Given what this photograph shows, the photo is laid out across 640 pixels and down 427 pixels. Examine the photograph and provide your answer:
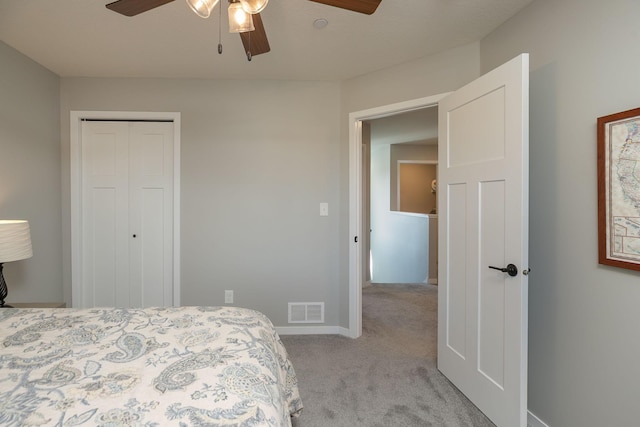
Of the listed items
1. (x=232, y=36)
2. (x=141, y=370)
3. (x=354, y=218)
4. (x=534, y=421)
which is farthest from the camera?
(x=354, y=218)

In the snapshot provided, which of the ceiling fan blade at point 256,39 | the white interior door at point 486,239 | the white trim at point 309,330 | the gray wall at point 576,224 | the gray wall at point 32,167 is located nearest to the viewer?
the gray wall at point 576,224

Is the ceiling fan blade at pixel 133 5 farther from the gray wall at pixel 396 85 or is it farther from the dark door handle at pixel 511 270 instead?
the dark door handle at pixel 511 270

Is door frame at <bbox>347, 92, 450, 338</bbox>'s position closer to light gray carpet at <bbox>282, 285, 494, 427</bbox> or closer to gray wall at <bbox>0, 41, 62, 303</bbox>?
light gray carpet at <bbox>282, 285, 494, 427</bbox>

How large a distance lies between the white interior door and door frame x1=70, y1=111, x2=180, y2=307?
2238mm

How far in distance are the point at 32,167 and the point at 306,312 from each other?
2.52m

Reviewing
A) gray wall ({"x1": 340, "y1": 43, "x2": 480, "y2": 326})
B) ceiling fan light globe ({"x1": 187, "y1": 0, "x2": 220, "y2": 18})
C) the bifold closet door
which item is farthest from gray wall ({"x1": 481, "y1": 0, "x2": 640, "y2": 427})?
the bifold closet door

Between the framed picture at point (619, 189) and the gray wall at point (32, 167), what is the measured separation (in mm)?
3508

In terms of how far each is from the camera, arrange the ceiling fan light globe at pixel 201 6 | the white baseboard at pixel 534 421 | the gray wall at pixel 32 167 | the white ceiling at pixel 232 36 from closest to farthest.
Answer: the ceiling fan light globe at pixel 201 6, the white baseboard at pixel 534 421, the white ceiling at pixel 232 36, the gray wall at pixel 32 167

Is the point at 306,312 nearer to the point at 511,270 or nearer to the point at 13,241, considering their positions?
the point at 511,270

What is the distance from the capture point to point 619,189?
1.26m

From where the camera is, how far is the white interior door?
151cm

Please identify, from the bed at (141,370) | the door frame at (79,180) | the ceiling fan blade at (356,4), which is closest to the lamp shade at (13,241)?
the bed at (141,370)

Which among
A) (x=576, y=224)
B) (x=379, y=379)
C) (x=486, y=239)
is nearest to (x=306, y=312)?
(x=379, y=379)

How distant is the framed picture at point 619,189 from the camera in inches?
47.2
